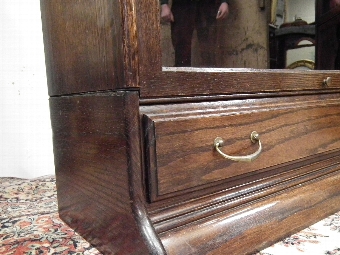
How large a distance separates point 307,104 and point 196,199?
356 mm

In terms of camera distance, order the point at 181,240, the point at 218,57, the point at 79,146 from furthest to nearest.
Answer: the point at 218,57 → the point at 79,146 → the point at 181,240

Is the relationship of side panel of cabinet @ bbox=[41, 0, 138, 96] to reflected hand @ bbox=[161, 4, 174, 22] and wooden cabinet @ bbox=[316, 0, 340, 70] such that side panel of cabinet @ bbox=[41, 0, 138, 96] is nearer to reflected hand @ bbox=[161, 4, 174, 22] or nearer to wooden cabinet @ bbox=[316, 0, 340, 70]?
reflected hand @ bbox=[161, 4, 174, 22]

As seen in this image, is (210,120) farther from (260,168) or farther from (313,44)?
(313,44)

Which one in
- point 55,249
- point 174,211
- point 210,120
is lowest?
point 55,249

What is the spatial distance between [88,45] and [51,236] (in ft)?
1.53

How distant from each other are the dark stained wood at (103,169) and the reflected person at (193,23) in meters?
0.21

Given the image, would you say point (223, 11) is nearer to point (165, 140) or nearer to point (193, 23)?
point (193, 23)

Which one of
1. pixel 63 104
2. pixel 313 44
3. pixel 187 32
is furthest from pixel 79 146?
pixel 313 44

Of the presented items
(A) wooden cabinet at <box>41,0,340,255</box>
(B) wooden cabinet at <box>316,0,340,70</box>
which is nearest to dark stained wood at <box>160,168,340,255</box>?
(A) wooden cabinet at <box>41,0,340,255</box>

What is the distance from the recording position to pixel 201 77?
1.85 ft

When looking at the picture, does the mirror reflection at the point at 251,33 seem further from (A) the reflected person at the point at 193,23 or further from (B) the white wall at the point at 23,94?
(B) the white wall at the point at 23,94

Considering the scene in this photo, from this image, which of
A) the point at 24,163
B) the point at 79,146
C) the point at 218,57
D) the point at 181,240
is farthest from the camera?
the point at 24,163

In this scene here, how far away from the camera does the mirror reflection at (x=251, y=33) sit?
2.31 ft

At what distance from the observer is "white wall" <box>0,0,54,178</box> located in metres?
1.32
